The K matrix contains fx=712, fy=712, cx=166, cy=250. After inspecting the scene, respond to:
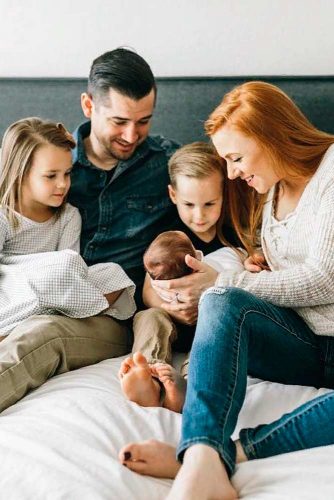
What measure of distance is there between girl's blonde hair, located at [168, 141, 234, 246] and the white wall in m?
0.44

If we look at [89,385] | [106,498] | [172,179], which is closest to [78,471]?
[106,498]

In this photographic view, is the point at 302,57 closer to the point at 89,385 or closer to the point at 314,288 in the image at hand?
the point at 314,288

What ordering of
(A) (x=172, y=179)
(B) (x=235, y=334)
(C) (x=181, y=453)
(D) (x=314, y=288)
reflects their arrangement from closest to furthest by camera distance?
(C) (x=181, y=453)
(B) (x=235, y=334)
(D) (x=314, y=288)
(A) (x=172, y=179)

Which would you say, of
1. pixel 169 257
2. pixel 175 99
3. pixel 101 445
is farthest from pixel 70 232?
pixel 101 445

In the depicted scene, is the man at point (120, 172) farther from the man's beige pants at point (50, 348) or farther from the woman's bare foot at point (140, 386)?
the woman's bare foot at point (140, 386)

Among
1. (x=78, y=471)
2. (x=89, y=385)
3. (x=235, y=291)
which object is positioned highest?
(x=235, y=291)

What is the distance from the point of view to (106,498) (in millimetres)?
1104

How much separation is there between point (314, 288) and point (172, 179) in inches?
24.6

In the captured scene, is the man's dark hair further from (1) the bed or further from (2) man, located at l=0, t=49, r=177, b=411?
(1) the bed

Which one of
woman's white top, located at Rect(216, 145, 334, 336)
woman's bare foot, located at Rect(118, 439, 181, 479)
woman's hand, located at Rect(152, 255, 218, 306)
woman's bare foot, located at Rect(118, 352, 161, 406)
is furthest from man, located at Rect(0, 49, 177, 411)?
woman's bare foot, located at Rect(118, 439, 181, 479)

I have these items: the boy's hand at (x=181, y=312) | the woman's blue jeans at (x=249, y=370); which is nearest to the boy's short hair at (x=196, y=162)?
the boy's hand at (x=181, y=312)

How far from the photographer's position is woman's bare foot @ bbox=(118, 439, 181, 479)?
3.95ft

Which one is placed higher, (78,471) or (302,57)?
(302,57)

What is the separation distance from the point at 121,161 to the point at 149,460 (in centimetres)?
101
